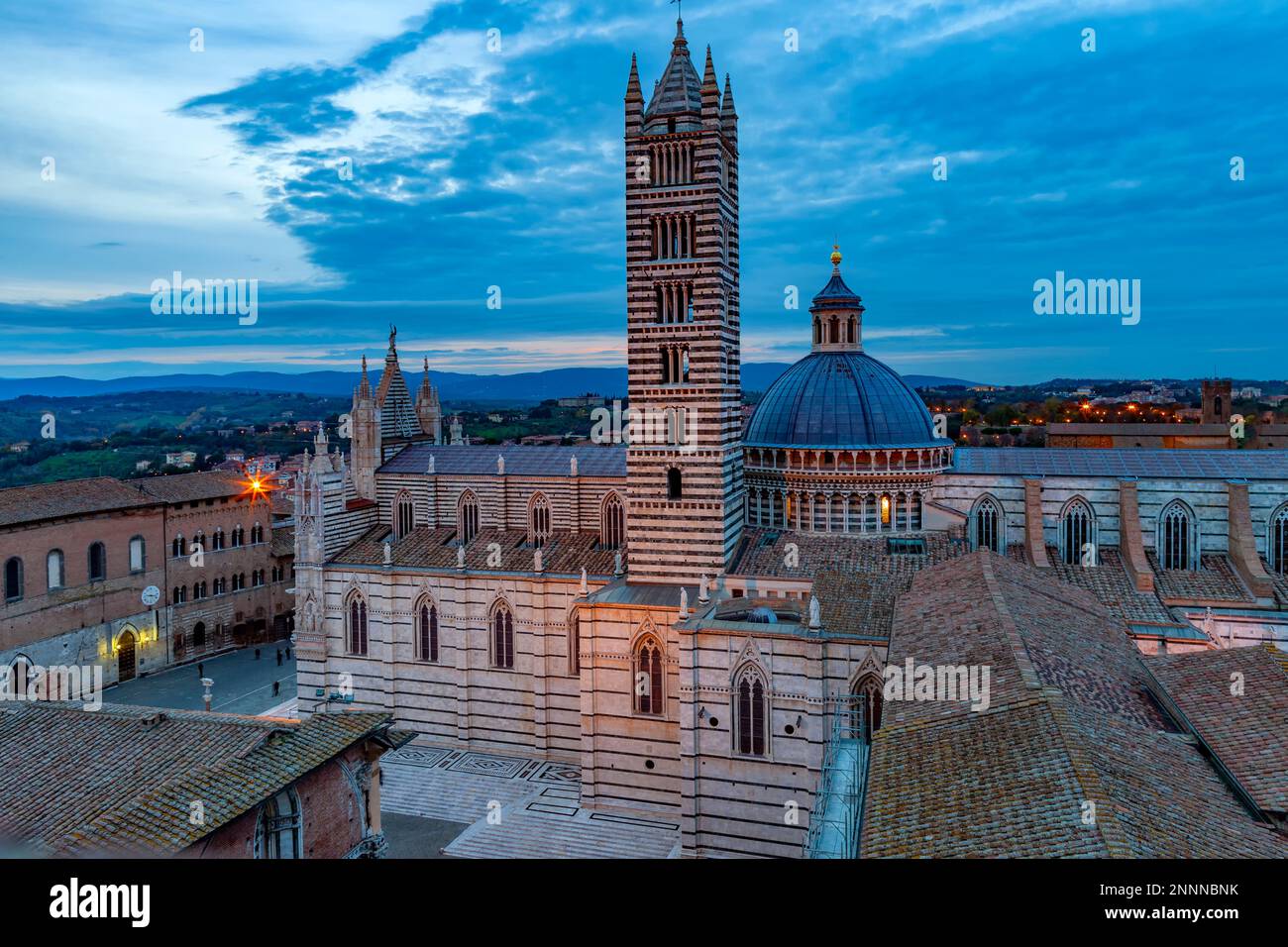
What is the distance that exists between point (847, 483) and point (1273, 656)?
16143mm

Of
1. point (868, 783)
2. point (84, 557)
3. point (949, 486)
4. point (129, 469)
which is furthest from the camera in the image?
point (129, 469)

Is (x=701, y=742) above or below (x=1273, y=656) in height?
below

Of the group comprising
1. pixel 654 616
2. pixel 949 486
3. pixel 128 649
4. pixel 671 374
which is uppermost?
pixel 671 374

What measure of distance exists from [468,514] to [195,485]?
18283 millimetres

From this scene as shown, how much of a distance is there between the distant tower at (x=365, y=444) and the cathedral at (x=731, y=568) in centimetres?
14

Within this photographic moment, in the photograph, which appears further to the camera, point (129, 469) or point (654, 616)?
point (129, 469)

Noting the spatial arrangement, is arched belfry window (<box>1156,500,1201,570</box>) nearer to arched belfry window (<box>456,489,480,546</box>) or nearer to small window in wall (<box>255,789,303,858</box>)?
arched belfry window (<box>456,489,480,546</box>)

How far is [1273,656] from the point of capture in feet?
54.1

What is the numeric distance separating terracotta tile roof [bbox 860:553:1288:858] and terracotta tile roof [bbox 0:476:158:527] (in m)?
37.7

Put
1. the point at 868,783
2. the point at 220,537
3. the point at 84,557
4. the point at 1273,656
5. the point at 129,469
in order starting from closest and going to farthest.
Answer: the point at 868,783 < the point at 1273,656 < the point at 84,557 < the point at 220,537 < the point at 129,469

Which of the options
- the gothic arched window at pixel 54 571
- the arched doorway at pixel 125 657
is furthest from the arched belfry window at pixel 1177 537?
the gothic arched window at pixel 54 571
